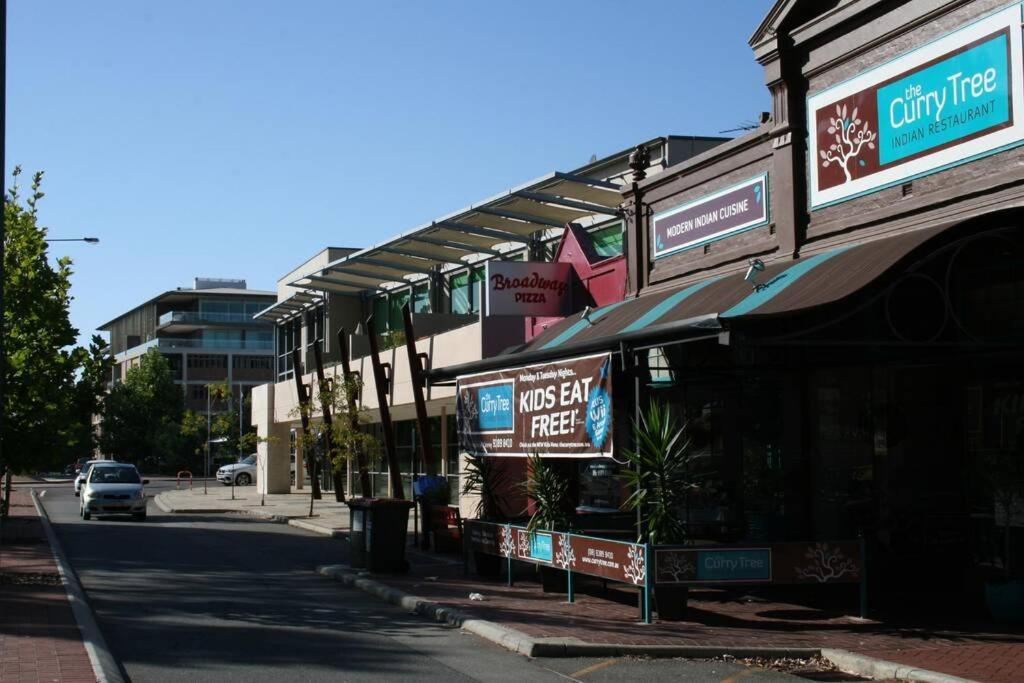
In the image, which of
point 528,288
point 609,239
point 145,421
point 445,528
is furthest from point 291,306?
point 145,421

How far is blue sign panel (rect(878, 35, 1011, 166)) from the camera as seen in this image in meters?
12.7

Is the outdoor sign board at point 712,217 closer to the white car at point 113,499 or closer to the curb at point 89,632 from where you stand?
the curb at point 89,632

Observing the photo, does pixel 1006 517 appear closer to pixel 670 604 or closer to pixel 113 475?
pixel 670 604

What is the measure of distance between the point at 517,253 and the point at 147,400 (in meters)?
63.8

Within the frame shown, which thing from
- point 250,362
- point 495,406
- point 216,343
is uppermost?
point 216,343

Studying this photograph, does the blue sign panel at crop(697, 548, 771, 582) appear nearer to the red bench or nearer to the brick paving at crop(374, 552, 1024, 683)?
the brick paving at crop(374, 552, 1024, 683)

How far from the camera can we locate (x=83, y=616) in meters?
13.0

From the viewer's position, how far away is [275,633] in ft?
41.7

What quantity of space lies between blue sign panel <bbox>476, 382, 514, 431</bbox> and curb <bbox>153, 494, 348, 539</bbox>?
Answer: 10.9 metres

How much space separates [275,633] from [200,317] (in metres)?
103

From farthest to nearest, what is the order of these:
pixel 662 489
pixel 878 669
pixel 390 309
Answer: pixel 390 309 < pixel 662 489 < pixel 878 669

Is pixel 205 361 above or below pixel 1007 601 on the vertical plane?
above

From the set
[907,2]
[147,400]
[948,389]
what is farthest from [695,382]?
[147,400]

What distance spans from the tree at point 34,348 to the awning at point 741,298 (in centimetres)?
727
